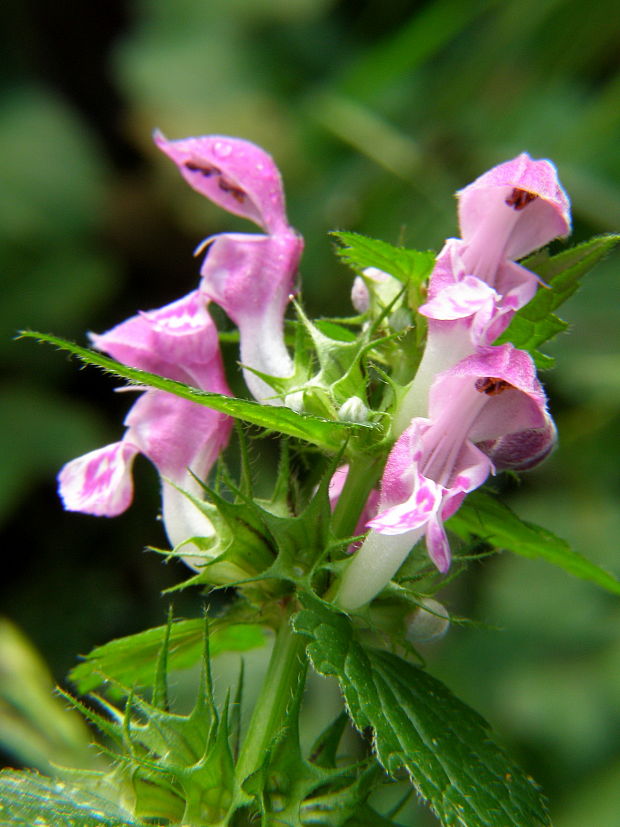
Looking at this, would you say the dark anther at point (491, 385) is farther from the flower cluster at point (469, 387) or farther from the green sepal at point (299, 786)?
the green sepal at point (299, 786)

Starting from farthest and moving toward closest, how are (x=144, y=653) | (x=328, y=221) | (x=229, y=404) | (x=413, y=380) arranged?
(x=328, y=221) < (x=144, y=653) < (x=413, y=380) < (x=229, y=404)

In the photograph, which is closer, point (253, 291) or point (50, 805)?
point (50, 805)

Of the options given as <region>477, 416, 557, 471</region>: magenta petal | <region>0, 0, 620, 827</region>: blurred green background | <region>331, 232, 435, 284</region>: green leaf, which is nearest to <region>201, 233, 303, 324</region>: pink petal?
<region>331, 232, 435, 284</region>: green leaf

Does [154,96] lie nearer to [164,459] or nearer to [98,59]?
[98,59]

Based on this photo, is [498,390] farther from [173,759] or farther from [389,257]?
[173,759]

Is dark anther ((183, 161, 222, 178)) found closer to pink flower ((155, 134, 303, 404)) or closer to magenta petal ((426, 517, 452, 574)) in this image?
pink flower ((155, 134, 303, 404))

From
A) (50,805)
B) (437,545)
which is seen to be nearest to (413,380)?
(437,545)
